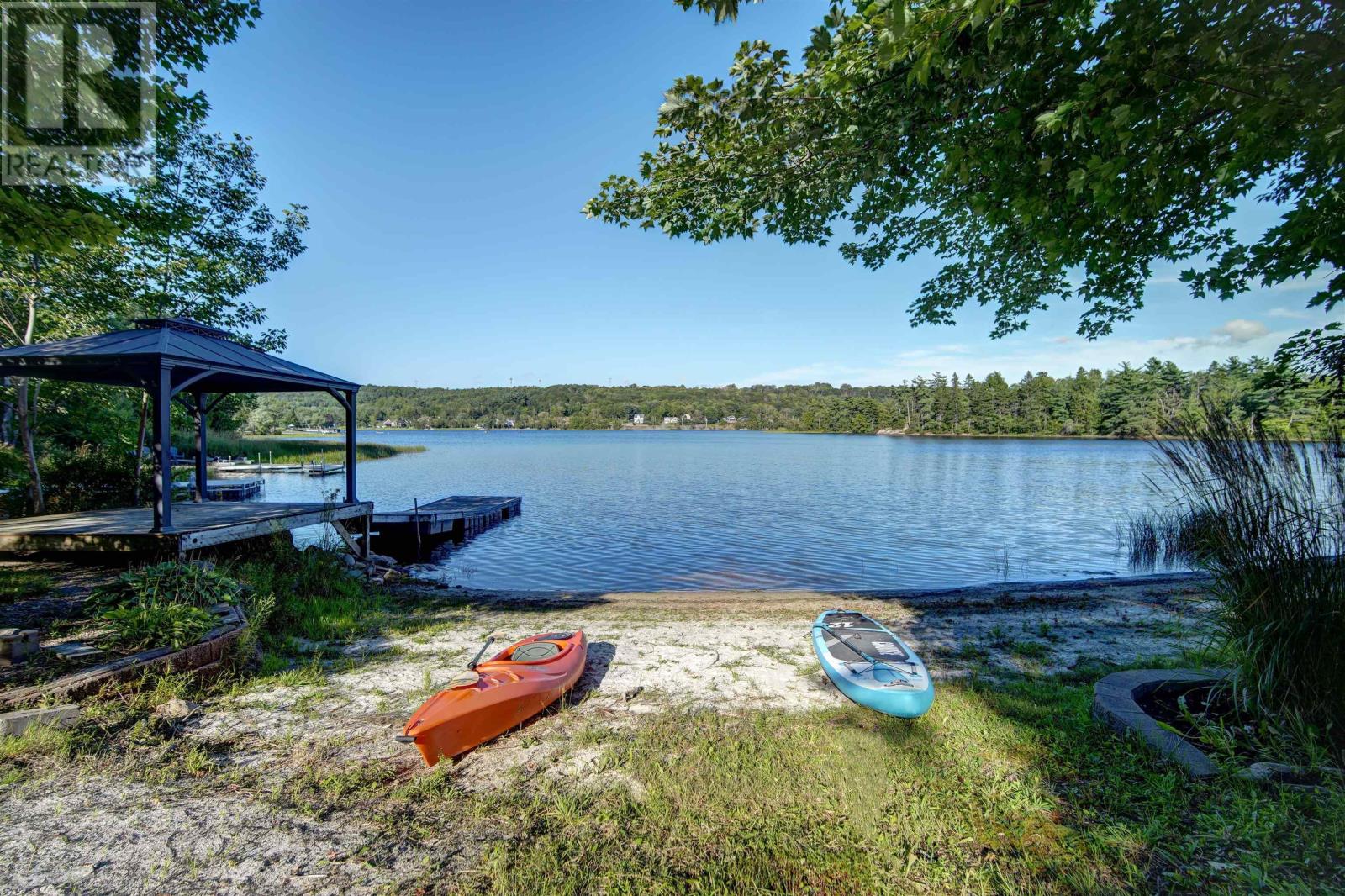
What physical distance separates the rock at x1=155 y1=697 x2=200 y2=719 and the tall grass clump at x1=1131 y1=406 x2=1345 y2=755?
7.59m

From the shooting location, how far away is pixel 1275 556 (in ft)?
12.0

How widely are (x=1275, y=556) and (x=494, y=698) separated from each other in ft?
17.8

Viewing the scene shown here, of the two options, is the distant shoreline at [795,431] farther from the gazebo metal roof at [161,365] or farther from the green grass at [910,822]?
the gazebo metal roof at [161,365]

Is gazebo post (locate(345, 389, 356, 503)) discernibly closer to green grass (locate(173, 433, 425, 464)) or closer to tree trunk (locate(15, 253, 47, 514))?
tree trunk (locate(15, 253, 47, 514))

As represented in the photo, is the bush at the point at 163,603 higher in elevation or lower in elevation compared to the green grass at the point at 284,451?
higher

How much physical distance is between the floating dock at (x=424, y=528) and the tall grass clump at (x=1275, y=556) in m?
17.5

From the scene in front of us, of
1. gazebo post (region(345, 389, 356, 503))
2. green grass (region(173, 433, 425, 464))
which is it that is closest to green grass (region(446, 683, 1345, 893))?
gazebo post (region(345, 389, 356, 503))

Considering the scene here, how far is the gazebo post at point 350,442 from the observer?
11578 millimetres

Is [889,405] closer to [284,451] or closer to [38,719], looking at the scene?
[284,451]

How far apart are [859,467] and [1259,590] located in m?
42.4

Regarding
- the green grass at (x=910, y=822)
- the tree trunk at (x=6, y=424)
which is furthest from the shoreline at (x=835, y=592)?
the tree trunk at (x=6, y=424)

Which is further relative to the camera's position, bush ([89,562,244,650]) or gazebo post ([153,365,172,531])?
gazebo post ([153,365,172,531])

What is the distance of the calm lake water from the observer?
1431 centimetres

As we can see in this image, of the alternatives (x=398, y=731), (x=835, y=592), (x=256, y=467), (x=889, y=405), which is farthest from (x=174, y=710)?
(x=889, y=405)
